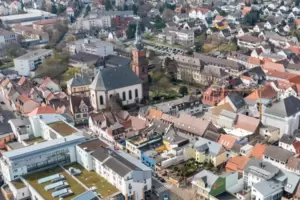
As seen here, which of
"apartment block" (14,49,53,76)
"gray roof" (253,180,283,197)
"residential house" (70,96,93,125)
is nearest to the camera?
"gray roof" (253,180,283,197)

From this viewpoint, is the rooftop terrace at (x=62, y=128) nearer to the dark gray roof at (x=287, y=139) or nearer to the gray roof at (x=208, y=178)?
the gray roof at (x=208, y=178)

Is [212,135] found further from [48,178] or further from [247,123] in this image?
[48,178]

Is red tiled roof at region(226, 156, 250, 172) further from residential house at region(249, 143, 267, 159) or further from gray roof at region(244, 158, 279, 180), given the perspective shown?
residential house at region(249, 143, 267, 159)

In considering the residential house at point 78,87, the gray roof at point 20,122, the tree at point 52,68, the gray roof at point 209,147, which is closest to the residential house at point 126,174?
the gray roof at point 209,147

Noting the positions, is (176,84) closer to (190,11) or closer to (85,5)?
(190,11)

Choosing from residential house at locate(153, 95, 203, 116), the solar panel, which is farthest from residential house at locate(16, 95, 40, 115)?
the solar panel

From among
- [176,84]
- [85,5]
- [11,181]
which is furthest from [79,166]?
[85,5]
